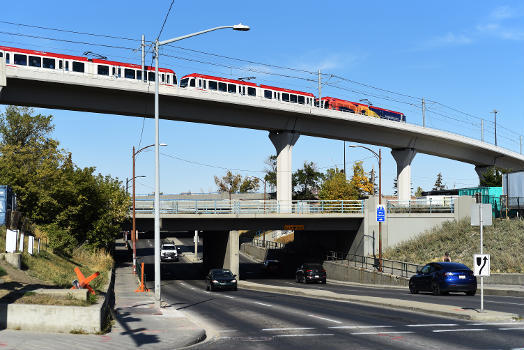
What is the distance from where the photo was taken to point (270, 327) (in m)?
17.0

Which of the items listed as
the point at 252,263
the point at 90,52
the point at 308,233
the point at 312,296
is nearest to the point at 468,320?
the point at 312,296

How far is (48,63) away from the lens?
4875cm

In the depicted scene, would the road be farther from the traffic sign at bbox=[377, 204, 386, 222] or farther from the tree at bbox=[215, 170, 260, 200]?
the tree at bbox=[215, 170, 260, 200]

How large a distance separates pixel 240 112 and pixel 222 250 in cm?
1312

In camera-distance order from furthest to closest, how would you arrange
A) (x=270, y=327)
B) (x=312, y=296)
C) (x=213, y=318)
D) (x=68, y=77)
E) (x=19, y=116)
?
(x=19, y=116), (x=68, y=77), (x=312, y=296), (x=213, y=318), (x=270, y=327)

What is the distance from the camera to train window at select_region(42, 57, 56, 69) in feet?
159

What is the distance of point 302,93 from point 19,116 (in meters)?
35.0

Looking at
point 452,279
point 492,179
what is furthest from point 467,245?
point 492,179

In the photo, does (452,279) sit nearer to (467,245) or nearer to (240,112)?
(467,245)

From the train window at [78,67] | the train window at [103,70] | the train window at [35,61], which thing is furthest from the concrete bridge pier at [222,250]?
the train window at [35,61]

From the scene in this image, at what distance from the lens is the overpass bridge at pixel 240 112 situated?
150ft

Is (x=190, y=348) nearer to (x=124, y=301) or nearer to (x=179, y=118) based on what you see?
(x=124, y=301)

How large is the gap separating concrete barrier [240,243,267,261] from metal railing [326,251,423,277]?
82.7 feet

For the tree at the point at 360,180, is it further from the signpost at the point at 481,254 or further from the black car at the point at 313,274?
the signpost at the point at 481,254
